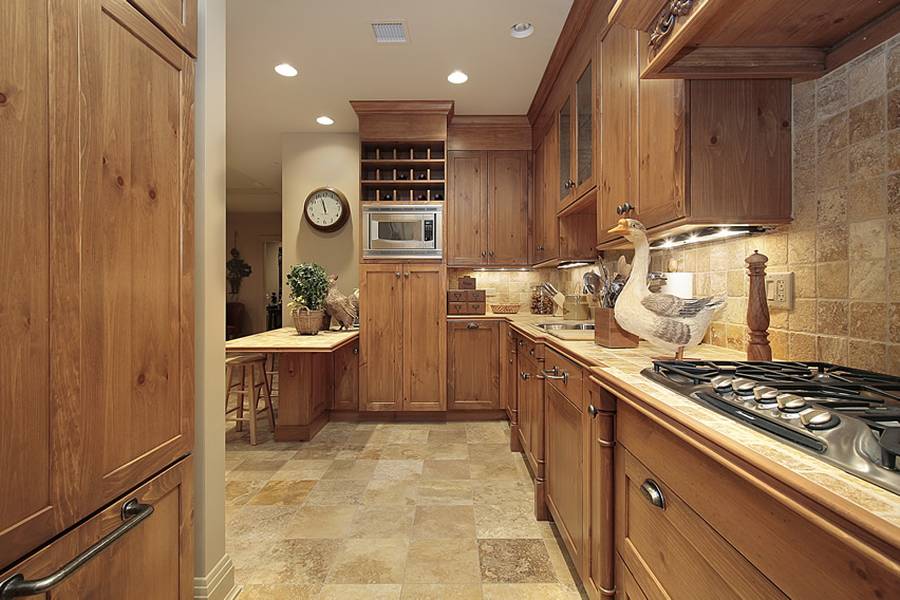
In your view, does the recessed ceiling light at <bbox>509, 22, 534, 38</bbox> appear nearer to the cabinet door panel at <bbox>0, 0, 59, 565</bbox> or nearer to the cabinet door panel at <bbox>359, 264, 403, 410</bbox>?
the cabinet door panel at <bbox>359, 264, 403, 410</bbox>

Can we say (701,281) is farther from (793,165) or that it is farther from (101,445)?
(101,445)

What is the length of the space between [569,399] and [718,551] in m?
0.97

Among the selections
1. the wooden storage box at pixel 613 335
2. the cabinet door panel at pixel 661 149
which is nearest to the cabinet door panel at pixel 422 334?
the wooden storage box at pixel 613 335

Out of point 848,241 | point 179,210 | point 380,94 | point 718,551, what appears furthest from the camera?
point 380,94

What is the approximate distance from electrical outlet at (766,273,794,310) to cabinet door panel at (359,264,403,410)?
9.28ft

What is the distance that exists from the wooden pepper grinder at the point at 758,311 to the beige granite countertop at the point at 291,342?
8.08 feet

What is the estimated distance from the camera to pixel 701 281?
1778mm

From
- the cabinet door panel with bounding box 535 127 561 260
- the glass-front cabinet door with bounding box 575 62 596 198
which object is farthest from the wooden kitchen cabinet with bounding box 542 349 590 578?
the cabinet door panel with bounding box 535 127 561 260

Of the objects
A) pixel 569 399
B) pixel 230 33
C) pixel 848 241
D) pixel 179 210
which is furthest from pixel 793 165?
pixel 230 33

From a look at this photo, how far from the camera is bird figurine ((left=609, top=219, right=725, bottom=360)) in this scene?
49.1 inches

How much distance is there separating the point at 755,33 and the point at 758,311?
761 millimetres

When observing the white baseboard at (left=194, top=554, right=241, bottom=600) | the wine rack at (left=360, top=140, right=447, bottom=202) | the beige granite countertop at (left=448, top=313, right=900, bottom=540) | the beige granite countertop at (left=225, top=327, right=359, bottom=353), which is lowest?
the white baseboard at (left=194, top=554, right=241, bottom=600)

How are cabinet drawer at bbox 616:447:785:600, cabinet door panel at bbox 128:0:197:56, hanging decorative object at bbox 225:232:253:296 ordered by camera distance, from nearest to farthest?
cabinet drawer at bbox 616:447:785:600 → cabinet door panel at bbox 128:0:197:56 → hanging decorative object at bbox 225:232:253:296

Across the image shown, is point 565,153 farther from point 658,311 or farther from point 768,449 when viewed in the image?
point 768,449
